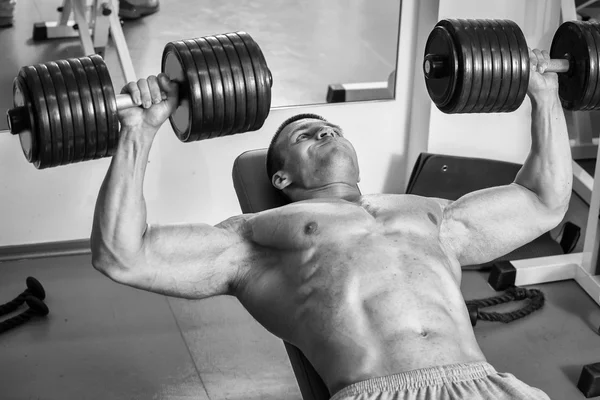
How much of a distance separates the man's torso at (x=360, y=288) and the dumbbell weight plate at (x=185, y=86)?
1.25 ft

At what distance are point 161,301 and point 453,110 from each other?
1485 mm

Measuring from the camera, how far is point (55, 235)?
3.69 metres

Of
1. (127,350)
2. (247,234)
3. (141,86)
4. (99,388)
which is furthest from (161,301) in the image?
(141,86)

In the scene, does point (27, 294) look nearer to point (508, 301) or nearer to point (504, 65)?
point (508, 301)

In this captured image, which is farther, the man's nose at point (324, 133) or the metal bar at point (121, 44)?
the metal bar at point (121, 44)

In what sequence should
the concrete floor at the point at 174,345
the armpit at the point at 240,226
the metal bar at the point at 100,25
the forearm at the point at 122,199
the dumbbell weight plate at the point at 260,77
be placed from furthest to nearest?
1. the metal bar at the point at 100,25
2. the concrete floor at the point at 174,345
3. the armpit at the point at 240,226
4. the dumbbell weight plate at the point at 260,77
5. the forearm at the point at 122,199

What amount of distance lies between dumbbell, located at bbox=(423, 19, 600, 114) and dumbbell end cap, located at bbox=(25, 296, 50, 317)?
162 centimetres

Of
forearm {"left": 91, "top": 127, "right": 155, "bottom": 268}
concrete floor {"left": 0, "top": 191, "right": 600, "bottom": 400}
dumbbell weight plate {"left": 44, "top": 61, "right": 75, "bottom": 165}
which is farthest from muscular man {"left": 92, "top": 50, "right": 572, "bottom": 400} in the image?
concrete floor {"left": 0, "top": 191, "right": 600, "bottom": 400}

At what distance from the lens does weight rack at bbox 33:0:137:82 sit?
3.51 m

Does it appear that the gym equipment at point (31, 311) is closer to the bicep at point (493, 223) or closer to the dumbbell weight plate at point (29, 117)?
the dumbbell weight plate at point (29, 117)

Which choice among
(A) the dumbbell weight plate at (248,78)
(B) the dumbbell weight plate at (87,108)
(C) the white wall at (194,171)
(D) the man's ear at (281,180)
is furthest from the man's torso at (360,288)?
(C) the white wall at (194,171)

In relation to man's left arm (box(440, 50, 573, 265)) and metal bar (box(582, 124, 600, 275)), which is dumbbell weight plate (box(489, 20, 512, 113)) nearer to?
man's left arm (box(440, 50, 573, 265))

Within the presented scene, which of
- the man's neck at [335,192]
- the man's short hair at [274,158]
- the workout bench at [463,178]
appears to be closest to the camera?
the man's neck at [335,192]

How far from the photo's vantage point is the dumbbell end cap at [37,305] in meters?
3.29
